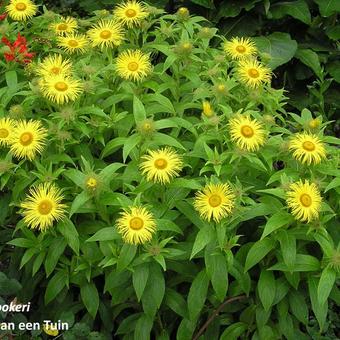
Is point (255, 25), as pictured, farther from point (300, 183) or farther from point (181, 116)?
point (300, 183)

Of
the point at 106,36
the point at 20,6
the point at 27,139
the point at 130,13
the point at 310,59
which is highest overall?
the point at 310,59

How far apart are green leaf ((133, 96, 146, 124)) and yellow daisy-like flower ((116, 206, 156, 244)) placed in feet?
1.34

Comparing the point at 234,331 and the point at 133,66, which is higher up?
the point at 133,66

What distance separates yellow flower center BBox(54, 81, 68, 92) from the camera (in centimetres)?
214

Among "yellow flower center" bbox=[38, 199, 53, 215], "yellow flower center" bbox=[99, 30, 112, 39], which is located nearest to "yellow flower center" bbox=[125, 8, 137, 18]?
"yellow flower center" bbox=[99, 30, 112, 39]

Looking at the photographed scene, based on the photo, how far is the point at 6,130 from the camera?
2.12m

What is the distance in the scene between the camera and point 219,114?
2350mm

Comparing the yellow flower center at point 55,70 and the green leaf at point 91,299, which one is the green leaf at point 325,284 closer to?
the green leaf at point 91,299

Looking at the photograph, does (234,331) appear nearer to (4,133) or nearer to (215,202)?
(215,202)

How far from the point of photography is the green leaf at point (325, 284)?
1.87 meters

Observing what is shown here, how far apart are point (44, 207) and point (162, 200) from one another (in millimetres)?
373

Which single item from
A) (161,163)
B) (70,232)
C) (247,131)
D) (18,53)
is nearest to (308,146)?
(247,131)

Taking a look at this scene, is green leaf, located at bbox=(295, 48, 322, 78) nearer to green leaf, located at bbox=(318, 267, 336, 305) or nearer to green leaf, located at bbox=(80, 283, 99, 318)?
green leaf, located at bbox=(318, 267, 336, 305)

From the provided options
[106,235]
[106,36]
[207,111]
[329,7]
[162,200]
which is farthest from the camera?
[329,7]
